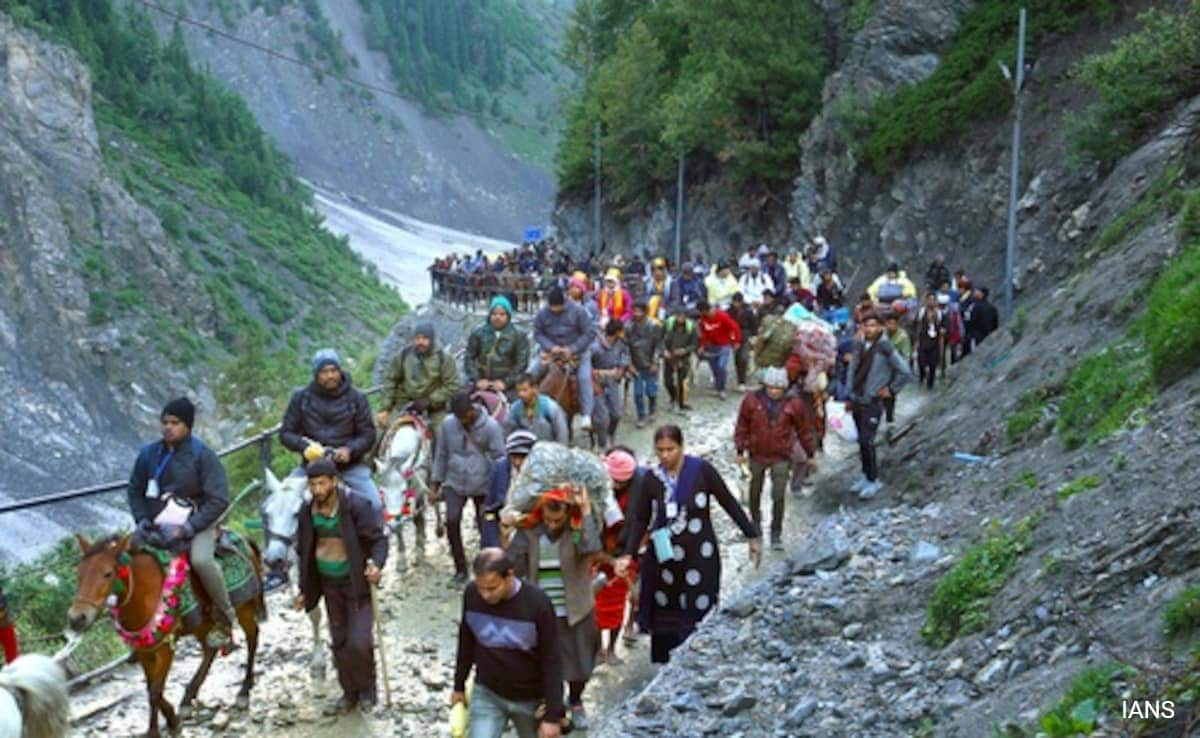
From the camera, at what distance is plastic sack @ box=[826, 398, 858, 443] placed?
16.8 meters

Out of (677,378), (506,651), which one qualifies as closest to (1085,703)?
(506,651)

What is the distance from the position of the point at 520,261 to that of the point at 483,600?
35.9 m

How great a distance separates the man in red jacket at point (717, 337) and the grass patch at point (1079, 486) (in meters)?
11.5

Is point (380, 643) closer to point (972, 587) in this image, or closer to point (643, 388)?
point (972, 587)

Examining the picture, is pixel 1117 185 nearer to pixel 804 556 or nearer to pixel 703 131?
pixel 804 556

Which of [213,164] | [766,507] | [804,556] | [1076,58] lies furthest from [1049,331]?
[213,164]

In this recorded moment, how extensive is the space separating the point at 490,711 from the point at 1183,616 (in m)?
3.39

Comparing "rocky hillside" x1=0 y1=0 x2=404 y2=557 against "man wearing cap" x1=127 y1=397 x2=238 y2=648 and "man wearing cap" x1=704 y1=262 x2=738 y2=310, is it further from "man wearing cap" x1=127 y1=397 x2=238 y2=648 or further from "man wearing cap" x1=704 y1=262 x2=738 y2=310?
"man wearing cap" x1=127 y1=397 x2=238 y2=648

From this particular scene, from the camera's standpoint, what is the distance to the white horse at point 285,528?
997 cm

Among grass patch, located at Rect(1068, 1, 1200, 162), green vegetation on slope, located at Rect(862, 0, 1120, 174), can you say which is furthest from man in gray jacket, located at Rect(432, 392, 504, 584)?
green vegetation on slope, located at Rect(862, 0, 1120, 174)

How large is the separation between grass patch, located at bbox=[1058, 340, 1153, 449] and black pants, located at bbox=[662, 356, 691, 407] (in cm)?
835

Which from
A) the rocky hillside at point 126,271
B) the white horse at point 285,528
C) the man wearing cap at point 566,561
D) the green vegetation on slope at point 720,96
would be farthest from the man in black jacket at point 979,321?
the rocky hillside at point 126,271

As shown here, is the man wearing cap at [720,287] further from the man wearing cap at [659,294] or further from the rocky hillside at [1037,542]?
the rocky hillside at [1037,542]

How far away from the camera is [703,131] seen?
40.9 metres
